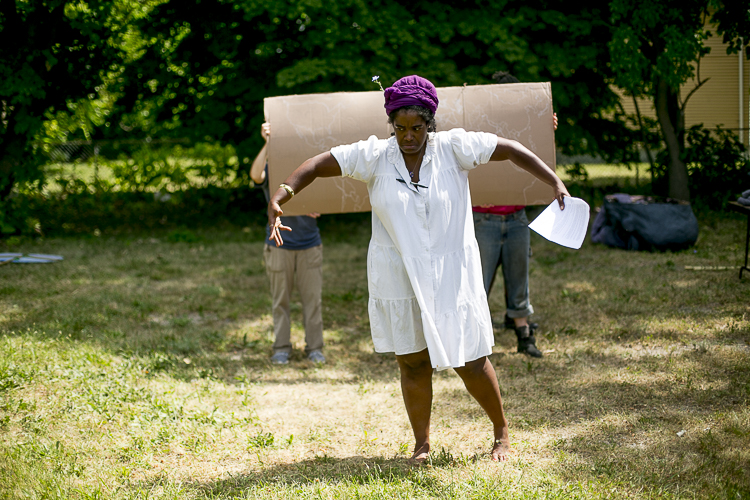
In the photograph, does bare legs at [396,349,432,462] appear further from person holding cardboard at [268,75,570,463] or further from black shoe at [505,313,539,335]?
black shoe at [505,313,539,335]

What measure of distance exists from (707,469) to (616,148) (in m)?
8.79

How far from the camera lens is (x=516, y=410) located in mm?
4137

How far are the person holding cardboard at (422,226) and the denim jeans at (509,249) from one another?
6.02ft

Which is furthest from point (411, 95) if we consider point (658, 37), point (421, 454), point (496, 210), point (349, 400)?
point (658, 37)

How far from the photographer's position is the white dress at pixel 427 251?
3.07 metres

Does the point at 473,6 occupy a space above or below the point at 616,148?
above

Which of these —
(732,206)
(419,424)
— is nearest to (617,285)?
(732,206)

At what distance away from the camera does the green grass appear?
10.8 ft

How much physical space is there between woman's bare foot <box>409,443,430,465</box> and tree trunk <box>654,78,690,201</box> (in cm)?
853

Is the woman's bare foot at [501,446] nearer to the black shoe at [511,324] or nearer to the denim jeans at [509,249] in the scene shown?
the denim jeans at [509,249]

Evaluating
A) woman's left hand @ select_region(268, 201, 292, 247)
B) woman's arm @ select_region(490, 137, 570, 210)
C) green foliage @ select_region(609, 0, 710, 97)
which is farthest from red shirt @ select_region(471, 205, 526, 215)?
green foliage @ select_region(609, 0, 710, 97)

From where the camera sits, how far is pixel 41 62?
9.59m

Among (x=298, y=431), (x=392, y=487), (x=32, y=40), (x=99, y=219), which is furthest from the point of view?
(x=99, y=219)

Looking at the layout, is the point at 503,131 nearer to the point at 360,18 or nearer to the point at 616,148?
the point at 360,18
